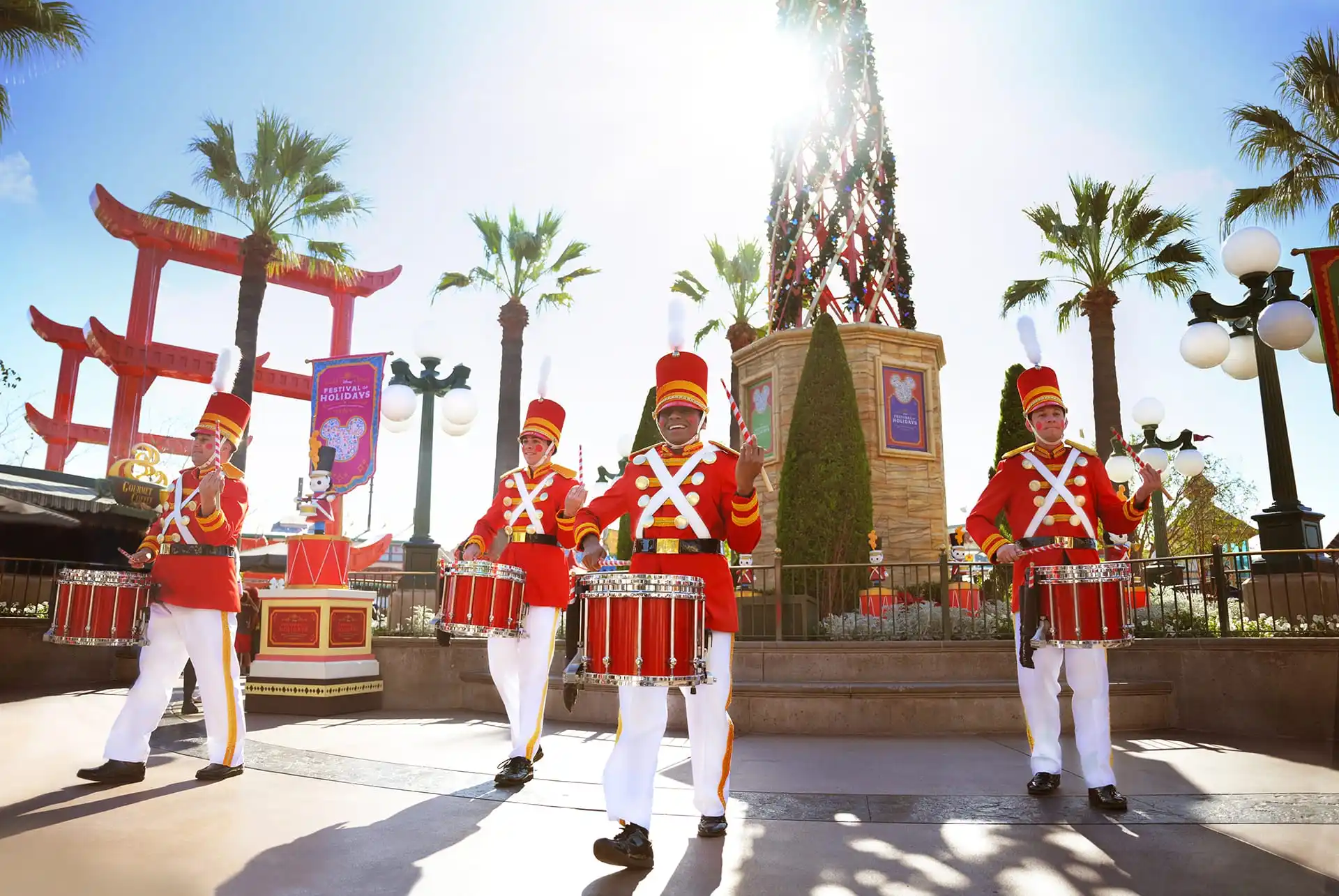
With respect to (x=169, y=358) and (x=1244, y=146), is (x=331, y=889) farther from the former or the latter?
(x=169, y=358)

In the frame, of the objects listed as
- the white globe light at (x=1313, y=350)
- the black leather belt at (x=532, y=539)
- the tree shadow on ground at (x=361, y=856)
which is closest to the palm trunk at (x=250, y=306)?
the black leather belt at (x=532, y=539)

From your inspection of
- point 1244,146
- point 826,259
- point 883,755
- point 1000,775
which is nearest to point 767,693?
point 883,755

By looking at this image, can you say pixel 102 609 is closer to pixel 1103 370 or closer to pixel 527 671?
pixel 527 671

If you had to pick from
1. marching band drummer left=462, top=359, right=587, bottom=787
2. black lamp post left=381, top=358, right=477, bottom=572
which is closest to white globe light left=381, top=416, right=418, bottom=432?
black lamp post left=381, top=358, right=477, bottom=572

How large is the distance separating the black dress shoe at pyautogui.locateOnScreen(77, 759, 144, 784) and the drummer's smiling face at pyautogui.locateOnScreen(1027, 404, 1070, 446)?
6.00m

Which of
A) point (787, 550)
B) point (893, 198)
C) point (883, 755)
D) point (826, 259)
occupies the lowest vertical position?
point (883, 755)

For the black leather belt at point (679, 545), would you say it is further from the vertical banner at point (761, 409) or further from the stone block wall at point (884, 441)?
the vertical banner at point (761, 409)

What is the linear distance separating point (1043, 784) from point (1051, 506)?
1.67 metres

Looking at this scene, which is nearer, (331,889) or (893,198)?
(331,889)

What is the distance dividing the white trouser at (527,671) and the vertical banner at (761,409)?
9519 mm

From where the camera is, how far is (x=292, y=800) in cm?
467

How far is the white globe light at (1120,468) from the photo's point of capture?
48.9 feet

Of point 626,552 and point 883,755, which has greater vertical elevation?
point 626,552

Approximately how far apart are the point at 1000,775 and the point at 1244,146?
1492 cm
